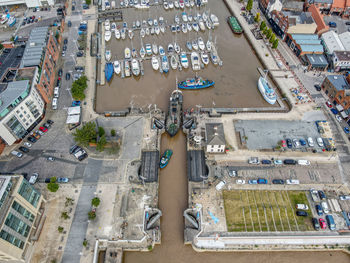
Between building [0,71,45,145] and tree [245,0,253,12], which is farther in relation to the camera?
tree [245,0,253,12]

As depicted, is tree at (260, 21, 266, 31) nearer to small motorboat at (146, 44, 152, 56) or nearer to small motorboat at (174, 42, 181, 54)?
small motorboat at (174, 42, 181, 54)

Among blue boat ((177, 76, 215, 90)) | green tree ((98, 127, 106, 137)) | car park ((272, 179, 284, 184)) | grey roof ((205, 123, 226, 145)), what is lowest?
car park ((272, 179, 284, 184))

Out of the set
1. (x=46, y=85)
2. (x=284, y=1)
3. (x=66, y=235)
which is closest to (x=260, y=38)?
(x=284, y=1)

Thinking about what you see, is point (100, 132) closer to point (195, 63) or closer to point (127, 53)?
point (127, 53)

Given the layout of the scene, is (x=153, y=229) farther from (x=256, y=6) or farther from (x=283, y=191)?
(x=256, y=6)

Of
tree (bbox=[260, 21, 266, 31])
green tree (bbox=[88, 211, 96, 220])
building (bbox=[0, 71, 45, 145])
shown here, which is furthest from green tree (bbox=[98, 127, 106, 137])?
tree (bbox=[260, 21, 266, 31])

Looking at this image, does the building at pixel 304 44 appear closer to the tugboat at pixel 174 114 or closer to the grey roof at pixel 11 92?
the tugboat at pixel 174 114

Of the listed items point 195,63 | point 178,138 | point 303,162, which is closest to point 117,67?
point 195,63
